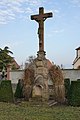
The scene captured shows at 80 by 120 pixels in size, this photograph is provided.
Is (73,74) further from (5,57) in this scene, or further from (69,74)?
(5,57)

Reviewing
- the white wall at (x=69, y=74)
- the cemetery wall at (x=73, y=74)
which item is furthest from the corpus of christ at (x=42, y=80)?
the cemetery wall at (x=73, y=74)

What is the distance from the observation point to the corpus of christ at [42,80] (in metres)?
15.6

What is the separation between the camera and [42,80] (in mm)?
15547

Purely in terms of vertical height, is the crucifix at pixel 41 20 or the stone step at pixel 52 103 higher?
the crucifix at pixel 41 20

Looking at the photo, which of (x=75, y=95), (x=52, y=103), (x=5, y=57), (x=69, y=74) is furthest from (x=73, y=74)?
(x=75, y=95)

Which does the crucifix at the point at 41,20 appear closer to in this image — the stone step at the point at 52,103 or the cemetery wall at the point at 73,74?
the stone step at the point at 52,103

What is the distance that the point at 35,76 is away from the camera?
15758 millimetres

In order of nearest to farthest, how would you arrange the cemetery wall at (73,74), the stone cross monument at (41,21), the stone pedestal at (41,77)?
the stone pedestal at (41,77), the stone cross monument at (41,21), the cemetery wall at (73,74)

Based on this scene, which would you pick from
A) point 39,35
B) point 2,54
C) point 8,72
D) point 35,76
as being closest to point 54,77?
point 35,76

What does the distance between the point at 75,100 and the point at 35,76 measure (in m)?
2.86

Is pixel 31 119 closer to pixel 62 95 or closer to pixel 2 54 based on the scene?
pixel 62 95

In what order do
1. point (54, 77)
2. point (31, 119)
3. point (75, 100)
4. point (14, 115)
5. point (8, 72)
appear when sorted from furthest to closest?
1. point (8, 72)
2. point (54, 77)
3. point (75, 100)
4. point (14, 115)
5. point (31, 119)

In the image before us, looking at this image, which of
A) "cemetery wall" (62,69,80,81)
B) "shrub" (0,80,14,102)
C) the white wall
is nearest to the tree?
the white wall

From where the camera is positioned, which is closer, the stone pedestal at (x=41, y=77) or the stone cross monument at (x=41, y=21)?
the stone pedestal at (x=41, y=77)
